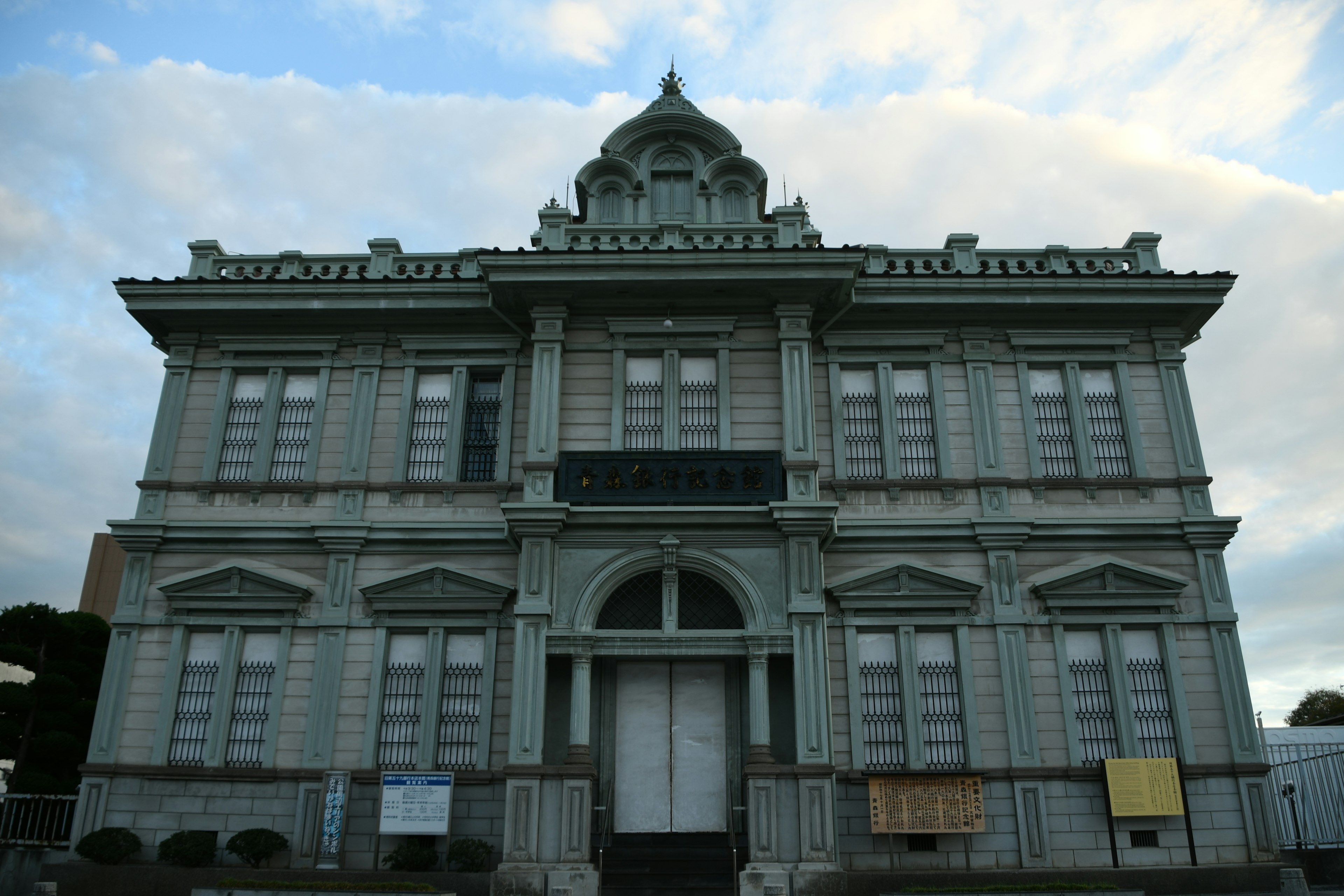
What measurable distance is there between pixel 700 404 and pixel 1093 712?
9.19 m

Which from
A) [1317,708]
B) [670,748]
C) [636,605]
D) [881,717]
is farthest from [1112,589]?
[1317,708]

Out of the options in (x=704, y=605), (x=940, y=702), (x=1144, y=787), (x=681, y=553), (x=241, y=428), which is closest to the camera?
(x=1144, y=787)

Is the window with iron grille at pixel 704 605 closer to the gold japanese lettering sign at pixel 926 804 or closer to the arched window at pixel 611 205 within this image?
the gold japanese lettering sign at pixel 926 804

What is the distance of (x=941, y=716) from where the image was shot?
16.8 metres

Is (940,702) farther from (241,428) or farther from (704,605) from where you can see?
(241,428)

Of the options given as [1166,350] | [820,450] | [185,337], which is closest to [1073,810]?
[820,450]

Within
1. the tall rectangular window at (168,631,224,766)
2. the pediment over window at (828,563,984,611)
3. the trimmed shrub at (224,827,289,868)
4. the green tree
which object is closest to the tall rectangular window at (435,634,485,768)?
the trimmed shrub at (224,827,289,868)

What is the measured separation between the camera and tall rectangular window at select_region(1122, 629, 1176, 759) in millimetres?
16703

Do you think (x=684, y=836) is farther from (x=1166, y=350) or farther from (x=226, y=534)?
(x=1166, y=350)

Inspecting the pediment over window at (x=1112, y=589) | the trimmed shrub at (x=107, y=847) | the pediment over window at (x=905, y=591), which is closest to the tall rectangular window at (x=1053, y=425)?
the pediment over window at (x=1112, y=589)

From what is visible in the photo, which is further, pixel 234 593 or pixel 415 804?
pixel 234 593

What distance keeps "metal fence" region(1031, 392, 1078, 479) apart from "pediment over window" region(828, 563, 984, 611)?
3041mm

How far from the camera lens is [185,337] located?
1973cm

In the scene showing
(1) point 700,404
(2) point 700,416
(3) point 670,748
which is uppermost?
(1) point 700,404
